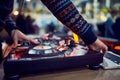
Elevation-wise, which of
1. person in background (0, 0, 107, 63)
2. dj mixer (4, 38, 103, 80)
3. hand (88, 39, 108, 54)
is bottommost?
dj mixer (4, 38, 103, 80)

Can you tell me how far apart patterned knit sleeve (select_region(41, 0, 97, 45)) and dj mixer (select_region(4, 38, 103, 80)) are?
0.21 ft

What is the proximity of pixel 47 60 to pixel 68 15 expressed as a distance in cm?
14

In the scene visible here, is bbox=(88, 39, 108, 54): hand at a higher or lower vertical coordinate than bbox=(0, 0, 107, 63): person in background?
lower

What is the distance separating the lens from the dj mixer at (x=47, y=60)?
46 centimetres

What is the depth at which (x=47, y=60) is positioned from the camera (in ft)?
1.57

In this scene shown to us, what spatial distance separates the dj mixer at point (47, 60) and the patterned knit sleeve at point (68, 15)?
64 millimetres

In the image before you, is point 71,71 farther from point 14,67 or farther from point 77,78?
point 14,67

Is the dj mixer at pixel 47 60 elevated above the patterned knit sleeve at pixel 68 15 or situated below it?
below

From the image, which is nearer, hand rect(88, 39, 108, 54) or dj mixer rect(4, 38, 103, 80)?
dj mixer rect(4, 38, 103, 80)

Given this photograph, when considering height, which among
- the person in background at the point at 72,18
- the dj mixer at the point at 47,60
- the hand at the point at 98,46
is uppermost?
the person in background at the point at 72,18

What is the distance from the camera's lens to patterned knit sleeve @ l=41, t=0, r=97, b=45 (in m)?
0.52

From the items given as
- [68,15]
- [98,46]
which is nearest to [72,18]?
[68,15]

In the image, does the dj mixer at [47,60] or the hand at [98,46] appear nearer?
the dj mixer at [47,60]

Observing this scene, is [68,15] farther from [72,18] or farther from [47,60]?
[47,60]
